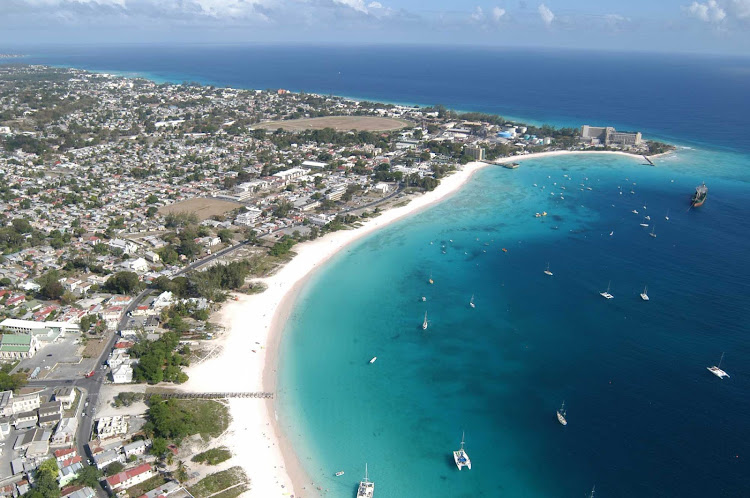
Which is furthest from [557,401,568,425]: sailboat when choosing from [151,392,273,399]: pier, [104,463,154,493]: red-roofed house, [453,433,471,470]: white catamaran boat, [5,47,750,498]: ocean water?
[104,463,154,493]: red-roofed house

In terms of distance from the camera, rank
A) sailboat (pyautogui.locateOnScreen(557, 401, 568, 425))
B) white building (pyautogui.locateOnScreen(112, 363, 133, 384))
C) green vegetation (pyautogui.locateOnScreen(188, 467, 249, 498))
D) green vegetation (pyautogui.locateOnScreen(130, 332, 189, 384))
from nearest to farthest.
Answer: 1. green vegetation (pyautogui.locateOnScreen(188, 467, 249, 498))
2. sailboat (pyautogui.locateOnScreen(557, 401, 568, 425))
3. white building (pyautogui.locateOnScreen(112, 363, 133, 384))
4. green vegetation (pyautogui.locateOnScreen(130, 332, 189, 384))

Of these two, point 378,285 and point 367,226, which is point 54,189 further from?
point 378,285

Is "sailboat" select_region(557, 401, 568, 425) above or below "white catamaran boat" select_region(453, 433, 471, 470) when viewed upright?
above

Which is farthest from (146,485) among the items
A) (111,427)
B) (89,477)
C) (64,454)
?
(64,454)

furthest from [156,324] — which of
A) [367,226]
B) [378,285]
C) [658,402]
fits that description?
[658,402]

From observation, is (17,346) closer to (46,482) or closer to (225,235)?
(46,482)

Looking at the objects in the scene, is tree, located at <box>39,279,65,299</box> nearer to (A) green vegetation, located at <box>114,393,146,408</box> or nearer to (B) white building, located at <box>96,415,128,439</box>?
(A) green vegetation, located at <box>114,393,146,408</box>
